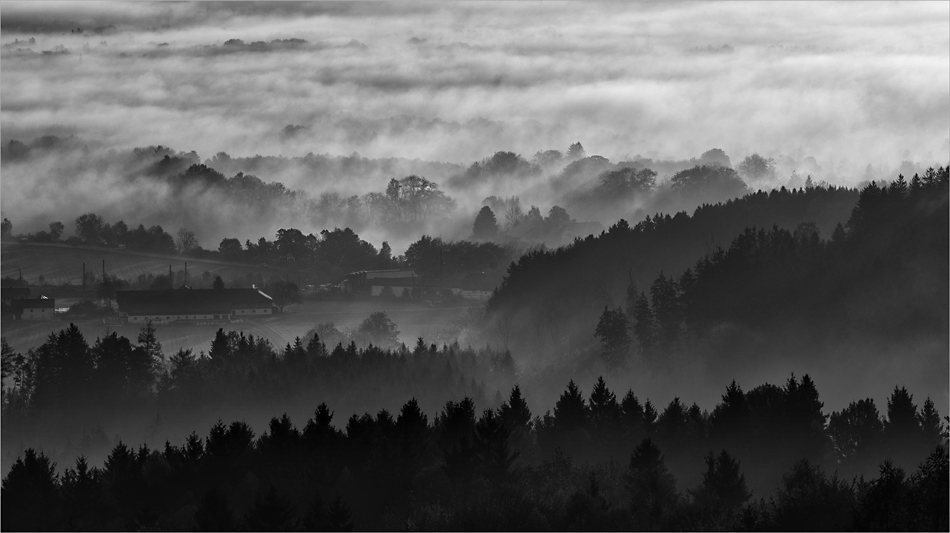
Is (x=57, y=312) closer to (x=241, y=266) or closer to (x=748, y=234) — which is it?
(x=241, y=266)

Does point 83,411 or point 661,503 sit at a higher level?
point 83,411

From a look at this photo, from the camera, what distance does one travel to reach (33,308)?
427 ft

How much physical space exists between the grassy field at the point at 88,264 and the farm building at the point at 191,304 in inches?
652

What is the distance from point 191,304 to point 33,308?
13222 mm

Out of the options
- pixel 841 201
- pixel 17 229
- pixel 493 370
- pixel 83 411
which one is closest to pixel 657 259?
pixel 841 201

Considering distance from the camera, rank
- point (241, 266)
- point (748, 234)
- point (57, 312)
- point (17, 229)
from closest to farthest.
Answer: point (748, 234)
point (57, 312)
point (241, 266)
point (17, 229)

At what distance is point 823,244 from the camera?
320 feet

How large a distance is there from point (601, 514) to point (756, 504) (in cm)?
528

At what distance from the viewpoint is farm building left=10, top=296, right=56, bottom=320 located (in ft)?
422

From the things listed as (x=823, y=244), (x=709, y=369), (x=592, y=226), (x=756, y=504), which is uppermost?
(x=592, y=226)

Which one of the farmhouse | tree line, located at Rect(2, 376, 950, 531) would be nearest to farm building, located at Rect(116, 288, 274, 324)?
the farmhouse

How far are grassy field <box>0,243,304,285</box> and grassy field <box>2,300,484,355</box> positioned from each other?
63.9ft

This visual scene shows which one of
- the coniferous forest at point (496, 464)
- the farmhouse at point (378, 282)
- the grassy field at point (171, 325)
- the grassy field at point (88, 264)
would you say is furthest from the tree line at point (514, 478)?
the grassy field at point (88, 264)

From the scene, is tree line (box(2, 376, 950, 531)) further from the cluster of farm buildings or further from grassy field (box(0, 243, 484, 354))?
the cluster of farm buildings
